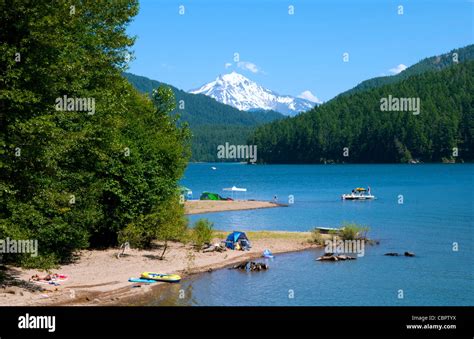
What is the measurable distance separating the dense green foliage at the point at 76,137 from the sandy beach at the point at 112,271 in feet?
4.69

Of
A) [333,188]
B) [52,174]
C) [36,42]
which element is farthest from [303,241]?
[333,188]

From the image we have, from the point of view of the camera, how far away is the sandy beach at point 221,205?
297ft

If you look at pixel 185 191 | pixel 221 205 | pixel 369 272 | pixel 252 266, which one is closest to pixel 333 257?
pixel 369 272

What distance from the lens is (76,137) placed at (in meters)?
26.7

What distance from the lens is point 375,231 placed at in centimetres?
6097

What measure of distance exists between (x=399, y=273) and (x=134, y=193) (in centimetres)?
1869

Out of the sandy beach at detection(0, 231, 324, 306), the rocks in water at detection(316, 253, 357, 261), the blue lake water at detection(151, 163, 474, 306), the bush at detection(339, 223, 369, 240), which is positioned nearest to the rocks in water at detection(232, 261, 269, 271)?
the blue lake water at detection(151, 163, 474, 306)

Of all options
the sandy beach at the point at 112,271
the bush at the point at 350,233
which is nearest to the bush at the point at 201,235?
the sandy beach at the point at 112,271

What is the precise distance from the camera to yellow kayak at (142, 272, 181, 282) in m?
33.1

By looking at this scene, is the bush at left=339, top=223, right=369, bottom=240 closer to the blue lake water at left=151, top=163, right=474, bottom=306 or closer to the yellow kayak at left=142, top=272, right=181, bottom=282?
the blue lake water at left=151, top=163, right=474, bottom=306

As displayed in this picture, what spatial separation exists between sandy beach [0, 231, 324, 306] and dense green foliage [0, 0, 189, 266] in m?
1.43

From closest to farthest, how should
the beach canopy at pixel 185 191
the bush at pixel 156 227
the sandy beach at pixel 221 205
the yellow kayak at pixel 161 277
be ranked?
the yellow kayak at pixel 161 277 < the bush at pixel 156 227 < the beach canopy at pixel 185 191 < the sandy beach at pixel 221 205

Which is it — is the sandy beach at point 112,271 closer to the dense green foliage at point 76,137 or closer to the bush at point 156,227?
the bush at point 156,227

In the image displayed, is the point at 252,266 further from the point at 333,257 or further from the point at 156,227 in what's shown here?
the point at 156,227
